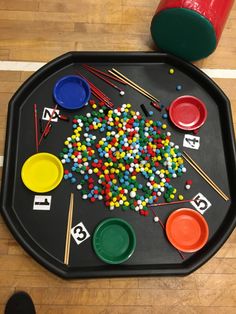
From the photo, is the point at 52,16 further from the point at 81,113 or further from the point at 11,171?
the point at 11,171

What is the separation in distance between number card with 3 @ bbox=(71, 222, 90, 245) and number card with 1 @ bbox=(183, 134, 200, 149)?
1.86 feet

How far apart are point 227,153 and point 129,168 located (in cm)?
44

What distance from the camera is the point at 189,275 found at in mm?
1284

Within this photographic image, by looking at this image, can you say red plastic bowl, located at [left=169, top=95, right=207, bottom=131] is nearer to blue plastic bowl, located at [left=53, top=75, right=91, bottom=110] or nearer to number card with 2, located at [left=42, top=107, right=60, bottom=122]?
blue plastic bowl, located at [left=53, top=75, right=91, bottom=110]

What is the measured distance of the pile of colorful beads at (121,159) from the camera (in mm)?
1327

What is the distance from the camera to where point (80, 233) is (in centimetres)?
128

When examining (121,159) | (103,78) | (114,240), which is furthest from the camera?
(103,78)

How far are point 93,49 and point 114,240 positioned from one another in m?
0.94

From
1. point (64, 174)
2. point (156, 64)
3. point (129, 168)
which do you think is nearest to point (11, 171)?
point (64, 174)

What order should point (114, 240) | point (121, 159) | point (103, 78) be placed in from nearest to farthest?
1. point (114, 240)
2. point (121, 159)
3. point (103, 78)

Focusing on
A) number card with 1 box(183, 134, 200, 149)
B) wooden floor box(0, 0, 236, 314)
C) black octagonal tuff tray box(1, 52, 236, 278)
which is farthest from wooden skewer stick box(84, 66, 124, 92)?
number card with 1 box(183, 134, 200, 149)

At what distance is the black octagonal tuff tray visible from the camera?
1.25m

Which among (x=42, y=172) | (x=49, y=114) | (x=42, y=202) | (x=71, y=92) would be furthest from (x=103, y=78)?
(x=42, y=202)

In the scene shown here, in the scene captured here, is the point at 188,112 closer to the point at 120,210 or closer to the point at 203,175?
the point at 203,175
